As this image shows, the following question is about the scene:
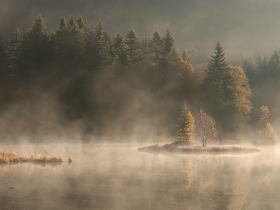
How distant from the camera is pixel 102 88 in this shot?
74.1m

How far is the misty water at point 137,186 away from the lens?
15992 millimetres

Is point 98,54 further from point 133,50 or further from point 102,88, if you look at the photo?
point 133,50

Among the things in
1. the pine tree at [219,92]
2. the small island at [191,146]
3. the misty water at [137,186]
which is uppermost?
the pine tree at [219,92]

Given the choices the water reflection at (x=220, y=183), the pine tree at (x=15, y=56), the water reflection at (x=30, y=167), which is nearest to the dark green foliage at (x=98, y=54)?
the pine tree at (x=15, y=56)

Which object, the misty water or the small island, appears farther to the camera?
the small island

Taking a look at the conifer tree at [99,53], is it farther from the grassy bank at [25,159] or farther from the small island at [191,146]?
the grassy bank at [25,159]

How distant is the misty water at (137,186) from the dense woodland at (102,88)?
4133 centimetres

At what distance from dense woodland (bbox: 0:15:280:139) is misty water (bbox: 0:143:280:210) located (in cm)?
4133

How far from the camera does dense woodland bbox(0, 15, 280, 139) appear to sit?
2746 inches

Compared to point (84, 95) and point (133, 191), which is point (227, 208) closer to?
point (133, 191)

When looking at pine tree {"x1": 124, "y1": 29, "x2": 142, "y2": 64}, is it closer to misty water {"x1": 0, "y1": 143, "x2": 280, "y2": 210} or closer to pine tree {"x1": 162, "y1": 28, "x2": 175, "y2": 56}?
pine tree {"x1": 162, "y1": 28, "x2": 175, "y2": 56}

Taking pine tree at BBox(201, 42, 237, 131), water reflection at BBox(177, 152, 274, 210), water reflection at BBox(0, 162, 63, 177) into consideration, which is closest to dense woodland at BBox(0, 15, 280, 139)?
pine tree at BBox(201, 42, 237, 131)

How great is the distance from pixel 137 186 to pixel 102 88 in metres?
55.1

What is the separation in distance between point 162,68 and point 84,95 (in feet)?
60.9
